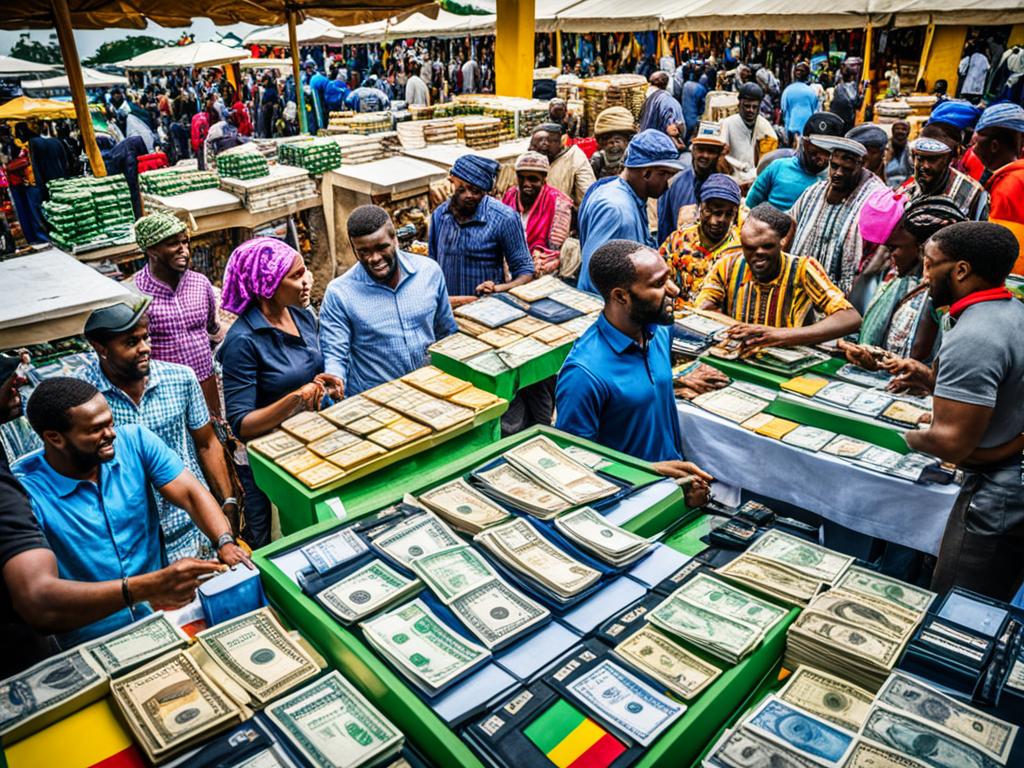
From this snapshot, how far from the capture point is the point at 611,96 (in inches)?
437

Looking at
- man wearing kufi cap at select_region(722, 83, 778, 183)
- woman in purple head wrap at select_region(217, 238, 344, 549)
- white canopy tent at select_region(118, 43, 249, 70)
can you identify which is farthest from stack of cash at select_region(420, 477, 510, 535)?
white canopy tent at select_region(118, 43, 249, 70)

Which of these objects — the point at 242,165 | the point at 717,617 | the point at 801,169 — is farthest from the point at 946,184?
the point at 242,165

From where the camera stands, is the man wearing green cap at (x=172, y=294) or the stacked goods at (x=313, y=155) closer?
the man wearing green cap at (x=172, y=294)

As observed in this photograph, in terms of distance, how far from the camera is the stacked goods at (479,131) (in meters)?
8.77

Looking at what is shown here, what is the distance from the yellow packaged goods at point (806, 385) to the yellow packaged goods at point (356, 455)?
2.11m

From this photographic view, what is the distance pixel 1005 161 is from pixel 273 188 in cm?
626

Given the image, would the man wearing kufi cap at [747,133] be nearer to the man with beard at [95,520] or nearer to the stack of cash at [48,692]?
the man with beard at [95,520]

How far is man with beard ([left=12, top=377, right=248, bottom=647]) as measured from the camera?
2.31 m

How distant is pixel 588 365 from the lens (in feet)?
9.95

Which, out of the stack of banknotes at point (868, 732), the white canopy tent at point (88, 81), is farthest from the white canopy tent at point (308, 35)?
the stack of banknotes at point (868, 732)

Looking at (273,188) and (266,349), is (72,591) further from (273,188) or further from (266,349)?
(273,188)

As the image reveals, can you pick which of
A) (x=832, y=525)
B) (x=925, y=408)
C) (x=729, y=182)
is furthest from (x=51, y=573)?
(x=729, y=182)

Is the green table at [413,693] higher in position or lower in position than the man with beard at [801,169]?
lower

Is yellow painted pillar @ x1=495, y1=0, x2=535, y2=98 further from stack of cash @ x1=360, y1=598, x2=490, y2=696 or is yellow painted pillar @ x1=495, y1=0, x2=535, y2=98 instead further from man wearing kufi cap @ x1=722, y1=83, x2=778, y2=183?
stack of cash @ x1=360, y1=598, x2=490, y2=696
